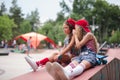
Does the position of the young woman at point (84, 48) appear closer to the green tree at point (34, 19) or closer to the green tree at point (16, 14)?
the green tree at point (16, 14)

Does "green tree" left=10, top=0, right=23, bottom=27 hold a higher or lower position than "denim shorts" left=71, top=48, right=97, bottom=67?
higher

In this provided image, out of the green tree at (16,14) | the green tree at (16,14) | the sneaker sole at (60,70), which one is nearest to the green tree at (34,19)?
the green tree at (16,14)

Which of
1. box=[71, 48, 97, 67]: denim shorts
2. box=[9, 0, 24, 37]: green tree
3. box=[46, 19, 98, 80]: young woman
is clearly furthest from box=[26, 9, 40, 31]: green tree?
box=[71, 48, 97, 67]: denim shorts

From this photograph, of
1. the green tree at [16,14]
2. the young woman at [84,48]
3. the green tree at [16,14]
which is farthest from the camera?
the green tree at [16,14]

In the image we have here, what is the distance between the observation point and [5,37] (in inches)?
2176

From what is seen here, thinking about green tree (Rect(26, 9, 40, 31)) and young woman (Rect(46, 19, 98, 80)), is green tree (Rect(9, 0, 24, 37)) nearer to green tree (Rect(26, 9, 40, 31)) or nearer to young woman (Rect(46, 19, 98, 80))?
green tree (Rect(26, 9, 40, 31))

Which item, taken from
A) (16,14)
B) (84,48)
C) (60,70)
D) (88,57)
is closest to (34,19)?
(16,14)

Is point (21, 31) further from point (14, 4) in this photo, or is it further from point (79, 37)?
point (79, 37)

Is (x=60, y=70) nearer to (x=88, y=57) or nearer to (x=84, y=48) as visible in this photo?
(x=88, y=57)

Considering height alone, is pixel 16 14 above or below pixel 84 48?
above

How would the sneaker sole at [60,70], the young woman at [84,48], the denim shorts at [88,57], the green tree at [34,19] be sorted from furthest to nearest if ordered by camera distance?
the green tree at [34,19] → the denim shorts at [88,57] → the young woman at [84,48] → the sneaker sole at [60,70]

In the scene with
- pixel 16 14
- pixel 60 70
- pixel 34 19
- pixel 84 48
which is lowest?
pixel 60 70

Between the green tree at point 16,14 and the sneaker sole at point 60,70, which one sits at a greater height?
the green tree at point 16,14

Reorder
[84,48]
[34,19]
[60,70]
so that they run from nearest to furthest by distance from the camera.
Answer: [60,70] < [84,48] < [34,19]
